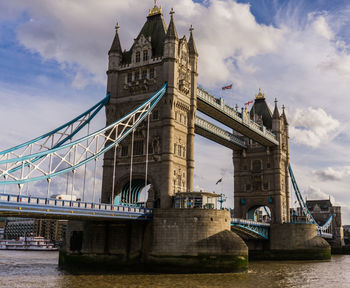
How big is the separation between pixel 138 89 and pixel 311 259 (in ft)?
127

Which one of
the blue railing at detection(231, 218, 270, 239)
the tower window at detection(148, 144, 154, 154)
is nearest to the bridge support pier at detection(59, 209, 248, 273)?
the tower window at detection(148, 144, 154, 154)

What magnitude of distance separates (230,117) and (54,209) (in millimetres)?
34722

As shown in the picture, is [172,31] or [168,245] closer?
[168,245]

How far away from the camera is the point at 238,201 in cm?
8306

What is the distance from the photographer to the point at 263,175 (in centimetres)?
8188

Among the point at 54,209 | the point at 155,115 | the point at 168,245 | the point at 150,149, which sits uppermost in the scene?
the point at 155,115

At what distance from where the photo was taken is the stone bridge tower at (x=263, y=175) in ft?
263

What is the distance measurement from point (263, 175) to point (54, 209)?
175 feet

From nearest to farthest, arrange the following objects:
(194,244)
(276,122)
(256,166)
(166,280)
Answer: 1. (166,280)
2. (194,244)
3. (276,122)
4. (256,166)

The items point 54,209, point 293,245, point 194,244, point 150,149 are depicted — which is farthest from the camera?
point 293,245

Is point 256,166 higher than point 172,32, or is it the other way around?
point 172,32

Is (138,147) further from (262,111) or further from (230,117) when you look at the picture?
(262,111)

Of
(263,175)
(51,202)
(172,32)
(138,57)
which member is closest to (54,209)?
(51,202)

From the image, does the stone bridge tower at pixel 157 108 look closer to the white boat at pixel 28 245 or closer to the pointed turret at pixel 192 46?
the pointed turret at pixel 192 46
